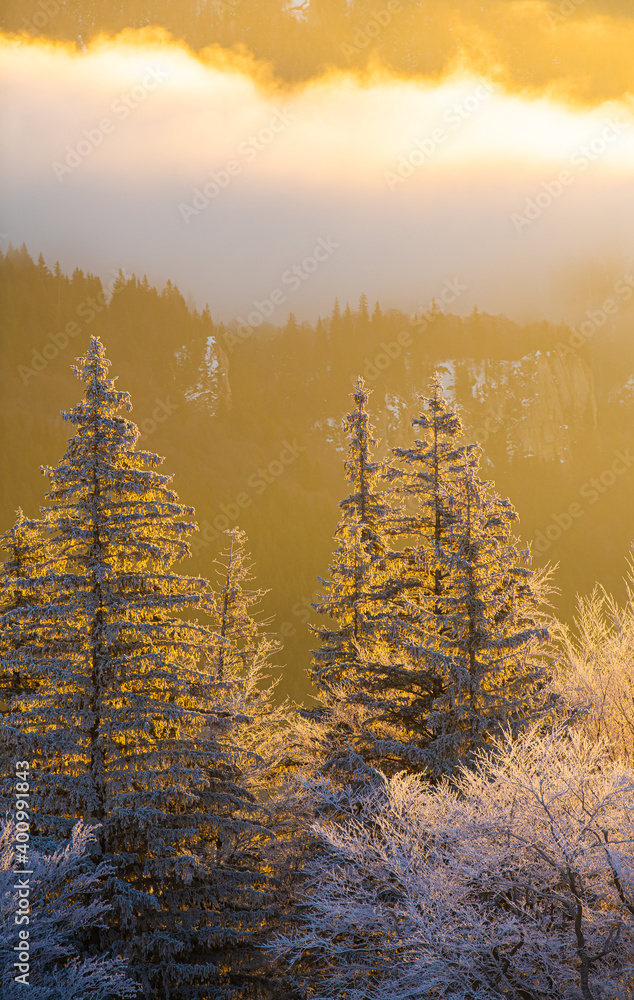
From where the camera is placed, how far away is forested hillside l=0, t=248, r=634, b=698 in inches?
4663

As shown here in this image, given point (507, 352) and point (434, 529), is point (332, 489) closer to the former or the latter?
point (507, 352)

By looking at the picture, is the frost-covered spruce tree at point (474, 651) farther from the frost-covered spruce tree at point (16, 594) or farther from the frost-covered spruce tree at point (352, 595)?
the frost-covered spruce tree at point (16, 594)

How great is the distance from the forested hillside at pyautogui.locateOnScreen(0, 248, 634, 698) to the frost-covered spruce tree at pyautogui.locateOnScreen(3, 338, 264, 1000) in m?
86.4

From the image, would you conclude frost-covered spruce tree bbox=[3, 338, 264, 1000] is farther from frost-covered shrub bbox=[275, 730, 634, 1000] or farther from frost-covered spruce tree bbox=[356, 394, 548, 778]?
frost-covered spruce tree bbox=[356, 394, 548, 778]

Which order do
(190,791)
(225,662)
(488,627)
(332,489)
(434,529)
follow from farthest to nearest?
(332,489), (225,662), (434,529), (488,627), (190,791)

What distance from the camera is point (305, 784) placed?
1336 cm

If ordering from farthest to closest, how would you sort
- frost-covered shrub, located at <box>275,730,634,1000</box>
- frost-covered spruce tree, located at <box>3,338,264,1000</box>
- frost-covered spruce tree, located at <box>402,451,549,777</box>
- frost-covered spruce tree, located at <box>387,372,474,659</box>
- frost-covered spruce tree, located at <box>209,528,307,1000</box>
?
frost-covered spruce tree, located at <box>387,372,474,659</box>, frost-covered spruce tree, located at <box>209,528,307,1000</box>, frost-covered spruce tree, located at <box>402,451,549,777</box>, frost-covered spruce tree, located at <box>3,338,264,1000</box>, frost-covered shrub, located at <box>275,730,634,1000</box>

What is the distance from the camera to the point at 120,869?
511 inches

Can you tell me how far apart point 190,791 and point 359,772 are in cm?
361

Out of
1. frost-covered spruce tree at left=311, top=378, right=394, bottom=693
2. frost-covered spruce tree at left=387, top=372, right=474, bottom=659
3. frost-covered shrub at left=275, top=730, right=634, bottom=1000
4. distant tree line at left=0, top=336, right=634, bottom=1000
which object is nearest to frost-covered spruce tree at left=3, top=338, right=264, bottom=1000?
distant tree line at left=0, top=336, right=634, bottom=1000

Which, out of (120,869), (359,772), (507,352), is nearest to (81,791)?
(120,869)

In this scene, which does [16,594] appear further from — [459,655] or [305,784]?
[459,655]

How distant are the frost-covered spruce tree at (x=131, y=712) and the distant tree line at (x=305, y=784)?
6cm

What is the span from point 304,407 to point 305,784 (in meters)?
172
